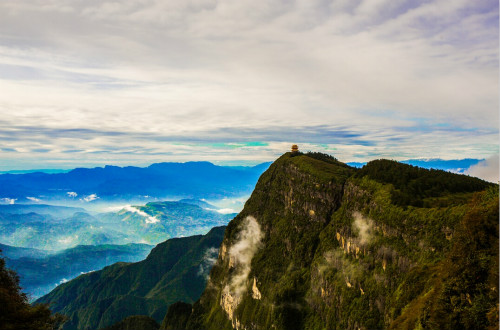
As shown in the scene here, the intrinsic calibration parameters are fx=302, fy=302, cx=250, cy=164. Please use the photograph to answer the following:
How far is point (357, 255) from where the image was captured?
341 ft

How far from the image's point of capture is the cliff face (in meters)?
43.0

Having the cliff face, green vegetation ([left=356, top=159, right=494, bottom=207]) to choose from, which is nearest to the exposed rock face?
the cliff face

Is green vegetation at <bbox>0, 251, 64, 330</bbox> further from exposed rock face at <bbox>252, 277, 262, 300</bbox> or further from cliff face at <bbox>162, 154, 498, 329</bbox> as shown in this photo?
exposed rock face at <bbox>252, 277, 262, 300</bbox>

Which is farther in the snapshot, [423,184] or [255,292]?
[255,292]

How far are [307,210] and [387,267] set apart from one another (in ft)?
224

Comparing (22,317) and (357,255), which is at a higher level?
(22,317)

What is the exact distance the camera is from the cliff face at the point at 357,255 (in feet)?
141

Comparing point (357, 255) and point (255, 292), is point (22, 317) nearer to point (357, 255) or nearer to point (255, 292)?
point (357, 255)

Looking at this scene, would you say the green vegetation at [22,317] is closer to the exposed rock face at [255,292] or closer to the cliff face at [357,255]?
the cliff face at [357,255]

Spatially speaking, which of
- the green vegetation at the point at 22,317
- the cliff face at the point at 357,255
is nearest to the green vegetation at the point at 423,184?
the cliff face at the point at 357,255

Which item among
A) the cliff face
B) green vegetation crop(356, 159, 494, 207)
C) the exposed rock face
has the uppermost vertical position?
green vegetation crop(356, 159, 494, 207)

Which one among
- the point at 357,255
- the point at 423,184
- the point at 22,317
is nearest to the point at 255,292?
the point at 357,255

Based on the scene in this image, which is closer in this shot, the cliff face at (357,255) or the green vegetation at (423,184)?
the cliff face at (357,255)

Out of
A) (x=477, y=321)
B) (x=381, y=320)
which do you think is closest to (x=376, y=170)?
(x=381, y=320)
